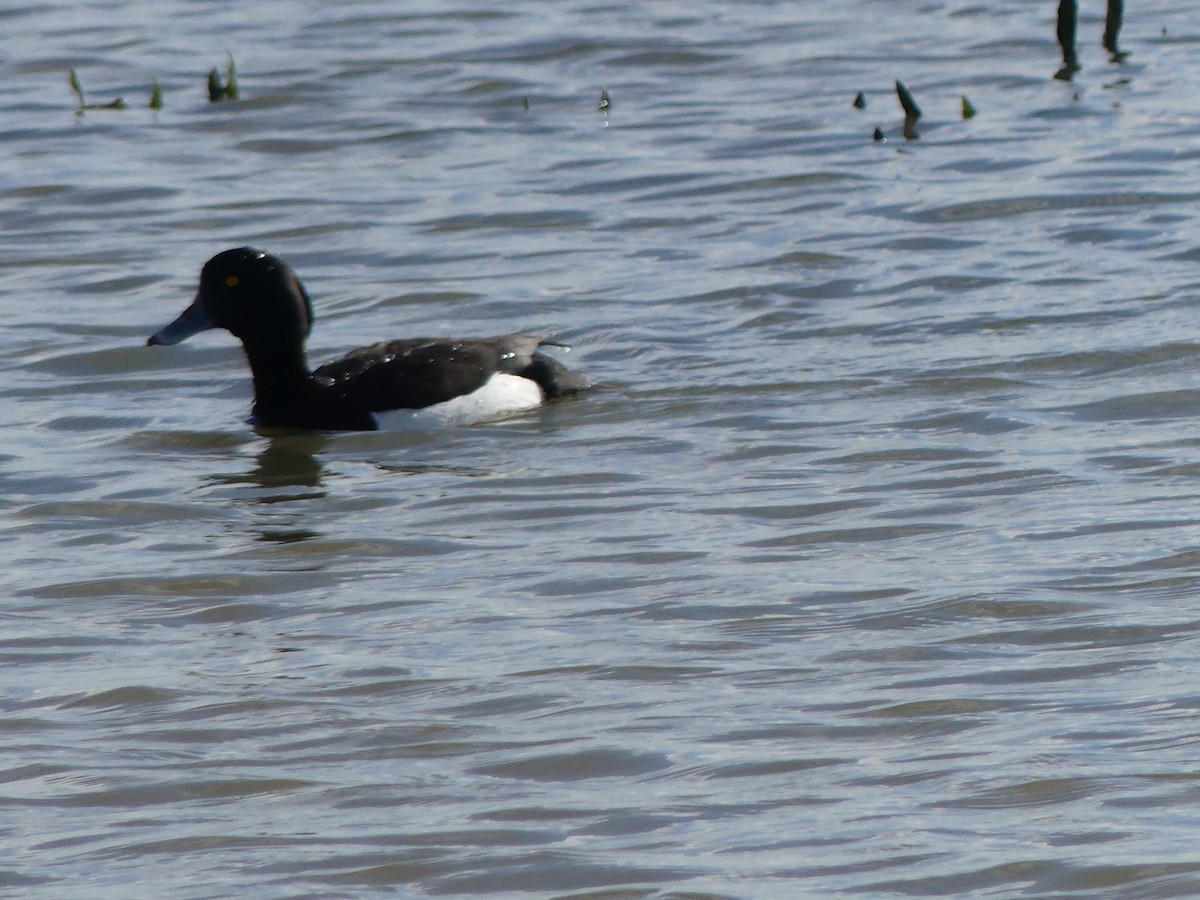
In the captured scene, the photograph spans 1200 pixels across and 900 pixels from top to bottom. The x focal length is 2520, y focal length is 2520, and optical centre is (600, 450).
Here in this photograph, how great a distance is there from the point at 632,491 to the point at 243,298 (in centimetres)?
275

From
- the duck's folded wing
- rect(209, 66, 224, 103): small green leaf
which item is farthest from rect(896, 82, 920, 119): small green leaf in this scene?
the duck's folded wing

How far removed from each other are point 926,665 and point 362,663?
1.55 metres

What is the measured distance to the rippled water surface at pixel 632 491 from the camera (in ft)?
18.7

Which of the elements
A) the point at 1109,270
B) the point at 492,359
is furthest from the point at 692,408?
the point at 1109,270

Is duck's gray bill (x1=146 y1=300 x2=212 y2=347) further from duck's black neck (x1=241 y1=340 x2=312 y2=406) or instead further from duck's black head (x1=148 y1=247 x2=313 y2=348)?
duck's black neck (x1=241 y1=340 x2=312 y2=406)

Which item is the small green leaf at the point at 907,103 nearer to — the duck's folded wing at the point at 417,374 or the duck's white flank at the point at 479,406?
the duck's folded wing at the point at 417,374

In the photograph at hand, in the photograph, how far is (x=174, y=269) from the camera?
532 inches

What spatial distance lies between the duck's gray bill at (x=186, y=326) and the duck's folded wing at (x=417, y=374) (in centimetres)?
68

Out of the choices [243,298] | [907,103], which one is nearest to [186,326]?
[243,298]

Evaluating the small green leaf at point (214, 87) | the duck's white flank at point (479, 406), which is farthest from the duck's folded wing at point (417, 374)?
the small green leaf at point (214, 87)

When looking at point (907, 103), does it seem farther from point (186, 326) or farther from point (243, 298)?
point (186, 326)

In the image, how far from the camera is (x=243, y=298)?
1111 centimetres

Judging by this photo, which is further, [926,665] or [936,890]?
[926,665]

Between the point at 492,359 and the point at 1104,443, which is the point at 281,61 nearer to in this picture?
the point at 492,359
